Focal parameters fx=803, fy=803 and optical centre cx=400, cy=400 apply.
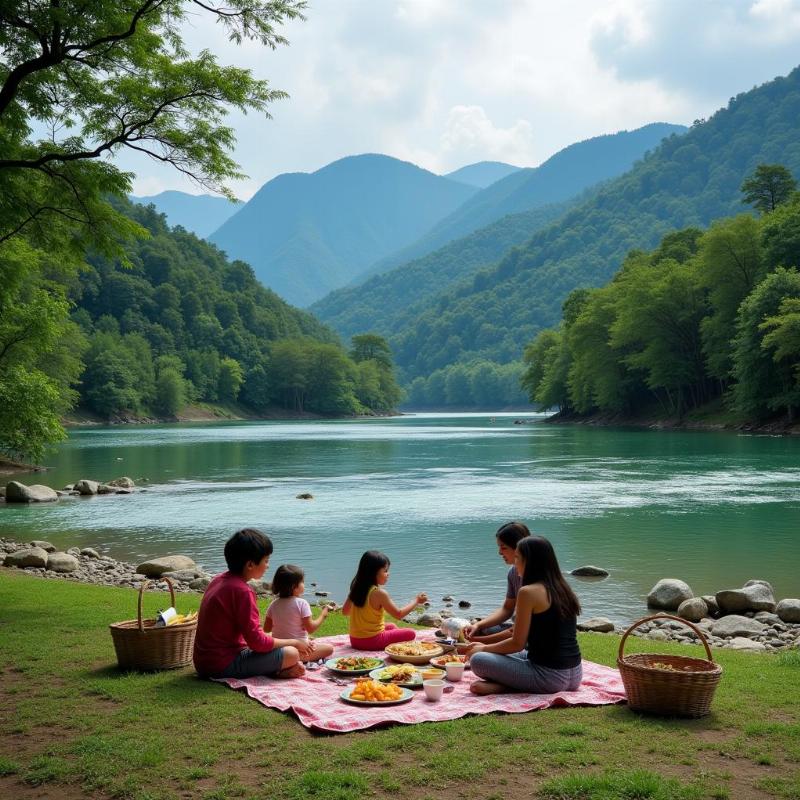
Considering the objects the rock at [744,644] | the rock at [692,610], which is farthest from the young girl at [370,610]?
the rock at [692,610]

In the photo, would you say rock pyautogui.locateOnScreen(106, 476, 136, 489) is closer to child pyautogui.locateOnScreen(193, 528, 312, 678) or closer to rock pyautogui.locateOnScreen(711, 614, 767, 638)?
rock pyautogui.locateOnScreen(711, 614, 767, 638)

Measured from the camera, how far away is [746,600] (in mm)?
14172

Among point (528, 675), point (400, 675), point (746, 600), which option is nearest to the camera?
point (528, 675)

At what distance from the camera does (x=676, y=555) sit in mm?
19531

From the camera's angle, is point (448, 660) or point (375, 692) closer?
point (375, 692)

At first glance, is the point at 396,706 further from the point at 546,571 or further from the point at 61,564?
the point at 61,564

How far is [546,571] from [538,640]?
2.39 ft

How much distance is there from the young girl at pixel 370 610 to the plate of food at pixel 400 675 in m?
1.13

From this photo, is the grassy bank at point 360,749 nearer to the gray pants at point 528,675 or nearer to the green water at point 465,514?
the gray pants at point 528,675

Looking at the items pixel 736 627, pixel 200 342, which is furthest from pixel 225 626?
pixel 200 342

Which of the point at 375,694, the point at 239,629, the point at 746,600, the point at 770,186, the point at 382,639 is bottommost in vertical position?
the point at 746,600

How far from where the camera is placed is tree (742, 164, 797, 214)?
280 ft

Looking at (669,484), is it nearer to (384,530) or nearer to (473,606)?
(384,530)

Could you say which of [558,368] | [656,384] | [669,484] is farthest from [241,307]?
[669,484]
